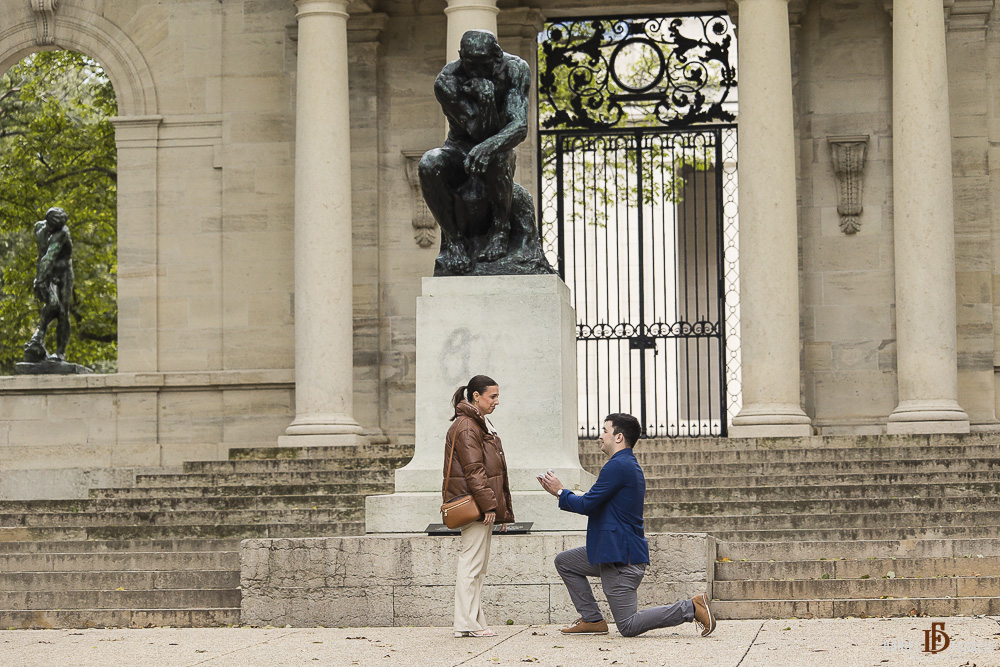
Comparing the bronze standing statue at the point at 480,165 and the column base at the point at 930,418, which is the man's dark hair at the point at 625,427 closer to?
the bronze standing statue at the point at 480,165

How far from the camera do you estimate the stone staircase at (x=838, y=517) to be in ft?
41.7

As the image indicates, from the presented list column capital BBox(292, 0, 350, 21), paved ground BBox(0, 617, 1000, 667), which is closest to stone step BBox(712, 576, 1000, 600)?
paved ground BBox(0, 617, 1000, 667)

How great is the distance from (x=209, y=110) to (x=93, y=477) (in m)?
7.81

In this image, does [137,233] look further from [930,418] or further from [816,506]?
[816,506]

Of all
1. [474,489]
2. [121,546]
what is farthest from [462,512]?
[121,546]

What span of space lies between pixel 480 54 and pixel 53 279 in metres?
15.0

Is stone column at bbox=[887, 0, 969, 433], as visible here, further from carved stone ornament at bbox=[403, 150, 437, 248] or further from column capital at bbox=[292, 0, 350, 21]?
column capital at bbox=[292, 0, 350, 21]

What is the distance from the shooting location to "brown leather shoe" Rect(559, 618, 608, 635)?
10.7m

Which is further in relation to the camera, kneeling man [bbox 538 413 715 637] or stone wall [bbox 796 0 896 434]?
stone wall [bbox 796 0 896 434]

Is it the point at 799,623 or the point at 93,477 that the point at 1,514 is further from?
the point at 799,623

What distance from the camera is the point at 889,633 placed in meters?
10.7

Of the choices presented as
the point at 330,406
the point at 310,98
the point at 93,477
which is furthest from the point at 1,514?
the point at 310,98

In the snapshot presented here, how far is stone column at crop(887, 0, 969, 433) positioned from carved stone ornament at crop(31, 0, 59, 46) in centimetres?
1413

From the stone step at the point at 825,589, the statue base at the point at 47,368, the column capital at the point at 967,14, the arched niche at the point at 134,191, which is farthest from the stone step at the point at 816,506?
the statue base at the point at 47,368
